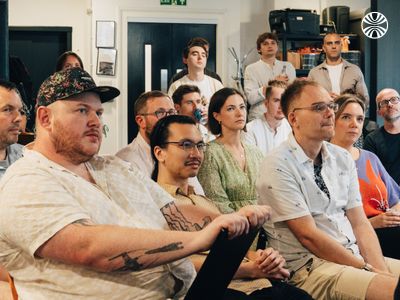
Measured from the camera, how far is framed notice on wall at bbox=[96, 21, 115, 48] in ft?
26.0

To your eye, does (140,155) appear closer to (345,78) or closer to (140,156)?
(140,156)

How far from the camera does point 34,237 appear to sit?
1.58 metres

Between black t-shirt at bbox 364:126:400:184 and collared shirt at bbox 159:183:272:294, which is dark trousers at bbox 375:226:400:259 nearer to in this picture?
collared shirt at bbox 159:183:272:294

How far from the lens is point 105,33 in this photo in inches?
313

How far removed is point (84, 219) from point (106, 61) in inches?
257

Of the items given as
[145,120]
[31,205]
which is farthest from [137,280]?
[145,120]

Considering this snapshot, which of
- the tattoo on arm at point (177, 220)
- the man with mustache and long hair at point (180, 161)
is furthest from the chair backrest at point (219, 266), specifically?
the man with mustache and long hair at point (180, 161)

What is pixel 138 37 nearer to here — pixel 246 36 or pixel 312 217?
pixel 246 36

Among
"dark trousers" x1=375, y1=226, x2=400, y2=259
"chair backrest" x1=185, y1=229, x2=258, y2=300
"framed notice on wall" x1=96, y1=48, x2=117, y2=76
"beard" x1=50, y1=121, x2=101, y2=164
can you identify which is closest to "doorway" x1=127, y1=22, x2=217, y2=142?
"framed notice on wall" x1=96, y1=48, x2=117, y2=76

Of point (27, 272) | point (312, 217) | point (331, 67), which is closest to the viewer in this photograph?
point (27, 272)

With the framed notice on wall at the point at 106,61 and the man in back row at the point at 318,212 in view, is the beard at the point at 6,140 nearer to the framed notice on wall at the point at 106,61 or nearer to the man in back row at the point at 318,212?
the man in back row at the point at 318,212

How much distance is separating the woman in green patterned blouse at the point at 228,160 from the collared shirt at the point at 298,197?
568 millimetres

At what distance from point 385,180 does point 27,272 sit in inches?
88.3

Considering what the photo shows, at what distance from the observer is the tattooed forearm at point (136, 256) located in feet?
5.20
